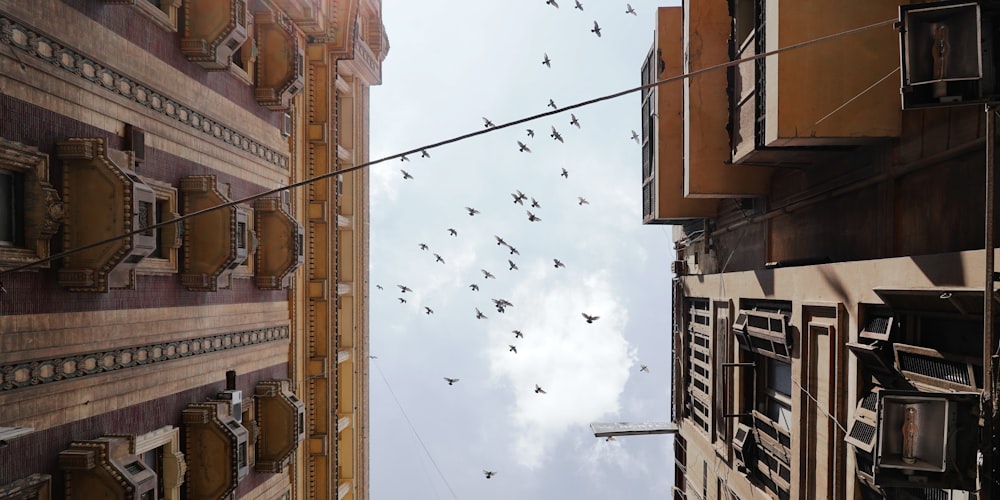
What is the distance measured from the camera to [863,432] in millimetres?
9305

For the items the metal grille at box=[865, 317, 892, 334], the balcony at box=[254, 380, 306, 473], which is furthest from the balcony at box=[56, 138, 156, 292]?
the metal grille at box=[865, 317, 892, 334]

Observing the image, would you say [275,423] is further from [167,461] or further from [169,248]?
[169,248]

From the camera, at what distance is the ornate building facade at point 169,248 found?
8133 mm

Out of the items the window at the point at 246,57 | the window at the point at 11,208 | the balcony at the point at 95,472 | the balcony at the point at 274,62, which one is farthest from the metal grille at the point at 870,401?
the window at the point at 246,57

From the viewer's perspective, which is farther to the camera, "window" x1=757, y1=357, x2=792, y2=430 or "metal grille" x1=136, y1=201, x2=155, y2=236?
"window" x1=757, y1=357, x2=792, y2=430

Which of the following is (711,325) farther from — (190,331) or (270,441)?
(190,331)

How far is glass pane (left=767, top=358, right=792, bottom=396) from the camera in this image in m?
13.1

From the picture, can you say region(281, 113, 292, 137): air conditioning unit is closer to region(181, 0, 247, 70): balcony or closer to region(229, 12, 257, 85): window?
region(229, 12, 257, 85): window

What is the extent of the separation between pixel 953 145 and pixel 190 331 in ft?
48.7

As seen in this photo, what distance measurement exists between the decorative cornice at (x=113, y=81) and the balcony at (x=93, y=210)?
1281mm

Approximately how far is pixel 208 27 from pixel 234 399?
850cm

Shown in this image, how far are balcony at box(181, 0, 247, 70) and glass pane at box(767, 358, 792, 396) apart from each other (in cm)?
1477

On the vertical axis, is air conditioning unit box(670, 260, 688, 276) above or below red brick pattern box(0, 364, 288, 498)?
above

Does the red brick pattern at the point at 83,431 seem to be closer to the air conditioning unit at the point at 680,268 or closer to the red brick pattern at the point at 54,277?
the red brick pattern at the point at 54,277
